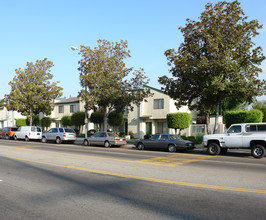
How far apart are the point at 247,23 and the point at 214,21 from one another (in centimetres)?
226

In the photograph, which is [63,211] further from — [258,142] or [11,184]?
[258,142]

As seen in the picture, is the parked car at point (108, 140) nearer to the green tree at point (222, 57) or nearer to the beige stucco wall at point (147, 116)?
the green tree at point (222, 57)

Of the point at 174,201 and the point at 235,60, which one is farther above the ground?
the point at 235,60

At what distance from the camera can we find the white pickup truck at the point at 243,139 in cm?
1484

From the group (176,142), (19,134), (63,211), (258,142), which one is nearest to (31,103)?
(19,134)

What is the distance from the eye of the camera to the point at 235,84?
61.8ft

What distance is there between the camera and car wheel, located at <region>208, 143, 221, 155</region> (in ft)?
54.0

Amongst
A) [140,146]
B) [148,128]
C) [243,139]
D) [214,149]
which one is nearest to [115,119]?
[148,128]

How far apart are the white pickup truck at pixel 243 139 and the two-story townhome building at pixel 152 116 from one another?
1635cm

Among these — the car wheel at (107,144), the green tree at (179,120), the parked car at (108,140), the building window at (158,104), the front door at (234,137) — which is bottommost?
the car wheel at (107,144)

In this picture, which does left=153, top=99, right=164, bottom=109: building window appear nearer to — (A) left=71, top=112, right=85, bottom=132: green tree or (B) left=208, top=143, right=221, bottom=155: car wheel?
(A) left=71, top=112, right=85, bottom=132: green tree

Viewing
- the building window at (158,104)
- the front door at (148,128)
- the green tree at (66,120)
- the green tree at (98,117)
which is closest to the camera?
the building window at (158,104)

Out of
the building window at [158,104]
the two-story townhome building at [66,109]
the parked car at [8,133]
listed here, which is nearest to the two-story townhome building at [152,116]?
the building window at [158,104]

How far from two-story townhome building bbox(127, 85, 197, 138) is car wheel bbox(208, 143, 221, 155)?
1621 cm
